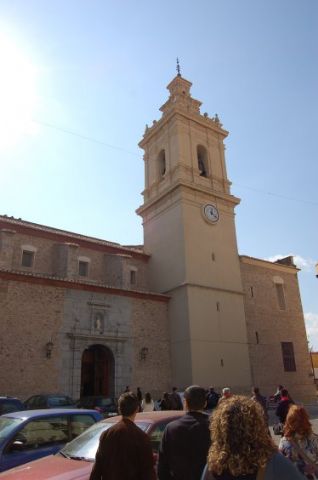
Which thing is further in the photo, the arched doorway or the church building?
the arched doorway

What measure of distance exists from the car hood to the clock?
20.1 metres

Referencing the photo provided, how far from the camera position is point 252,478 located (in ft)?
6.89

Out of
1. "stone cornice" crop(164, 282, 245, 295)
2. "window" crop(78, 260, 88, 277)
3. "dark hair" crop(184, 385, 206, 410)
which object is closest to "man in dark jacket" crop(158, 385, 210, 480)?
"dark hair" crop(184, 385, 206, 410)

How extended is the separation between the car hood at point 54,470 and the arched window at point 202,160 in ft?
72.8

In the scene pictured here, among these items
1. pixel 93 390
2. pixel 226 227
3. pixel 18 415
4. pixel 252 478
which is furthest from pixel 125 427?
pixel 226 227

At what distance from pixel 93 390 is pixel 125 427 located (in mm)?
16554

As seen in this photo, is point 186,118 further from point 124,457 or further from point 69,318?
point 124,457

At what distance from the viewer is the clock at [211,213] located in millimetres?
24047

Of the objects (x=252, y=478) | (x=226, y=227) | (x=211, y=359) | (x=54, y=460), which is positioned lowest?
(x=54, y=460)

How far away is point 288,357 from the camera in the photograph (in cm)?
2511

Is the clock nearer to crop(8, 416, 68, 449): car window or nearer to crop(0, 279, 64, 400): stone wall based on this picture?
crop(0, 279, 64, 400): stone wall

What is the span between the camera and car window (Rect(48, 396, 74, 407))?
1314 cm

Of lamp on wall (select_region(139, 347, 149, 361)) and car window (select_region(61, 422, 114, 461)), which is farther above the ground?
lamp on wall (select_region(139, 347, 149, 361))

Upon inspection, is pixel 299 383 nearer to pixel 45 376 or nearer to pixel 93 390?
pixel 93 390
